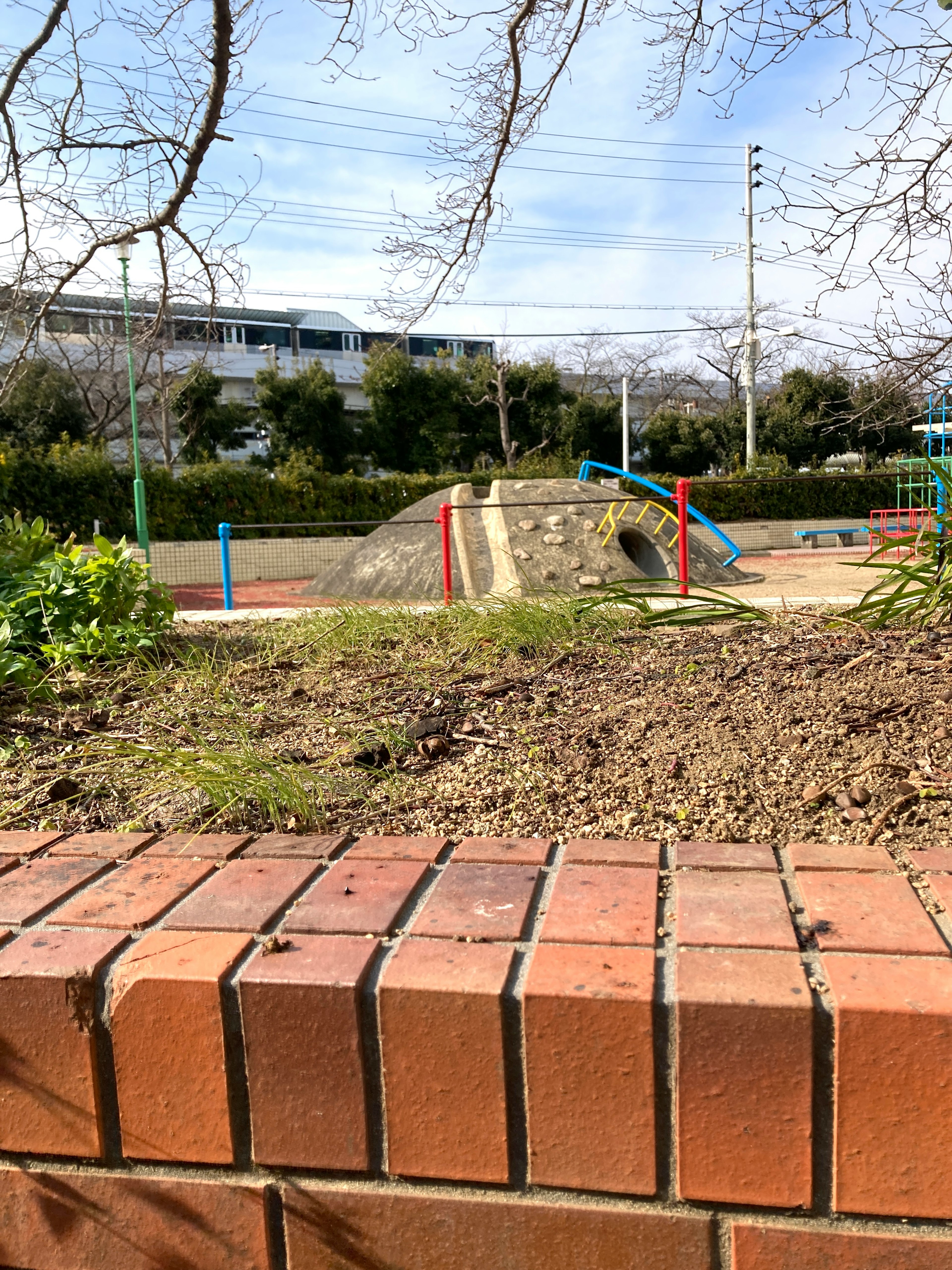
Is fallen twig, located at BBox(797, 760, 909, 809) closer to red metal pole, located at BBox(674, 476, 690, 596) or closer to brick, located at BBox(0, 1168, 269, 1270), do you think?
brick, located at BBox(0, 1168, 269, 1270)

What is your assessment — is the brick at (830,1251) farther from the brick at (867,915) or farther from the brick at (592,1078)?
the brick at (867,915)

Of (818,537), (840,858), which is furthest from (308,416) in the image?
(840,858)

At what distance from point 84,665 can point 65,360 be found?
29154 millimetres

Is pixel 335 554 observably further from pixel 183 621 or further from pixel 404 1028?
pixel 404 1028

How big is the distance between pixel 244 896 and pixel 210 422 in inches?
1415

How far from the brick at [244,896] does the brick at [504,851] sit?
0.74ft

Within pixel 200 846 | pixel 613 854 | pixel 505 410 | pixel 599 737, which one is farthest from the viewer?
pixel 505 410

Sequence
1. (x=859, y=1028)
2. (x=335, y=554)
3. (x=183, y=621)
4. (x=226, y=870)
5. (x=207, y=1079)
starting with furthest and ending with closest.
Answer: (x=335, y=554), (x=183, y=621), (x=226, y=870), (x=207, y=1079), (x=859, y=1028)

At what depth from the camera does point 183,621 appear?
5.08 metres

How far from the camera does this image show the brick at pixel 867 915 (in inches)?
44.0

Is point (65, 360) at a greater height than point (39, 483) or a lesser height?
greater

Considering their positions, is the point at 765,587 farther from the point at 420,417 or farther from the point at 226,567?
the point at 420,417

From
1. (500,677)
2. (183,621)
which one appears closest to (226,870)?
(500,677)

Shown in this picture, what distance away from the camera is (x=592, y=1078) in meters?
1.06
